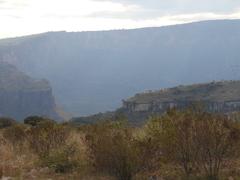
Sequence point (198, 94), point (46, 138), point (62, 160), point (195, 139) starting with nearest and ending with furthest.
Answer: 1. point (195, 139)
2. point (62, 160)
3. point (46, 138)
4. point (198, 94)

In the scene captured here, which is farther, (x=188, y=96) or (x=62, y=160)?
(x=188, y=96)

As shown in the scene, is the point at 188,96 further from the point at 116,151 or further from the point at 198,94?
the point at 116,151

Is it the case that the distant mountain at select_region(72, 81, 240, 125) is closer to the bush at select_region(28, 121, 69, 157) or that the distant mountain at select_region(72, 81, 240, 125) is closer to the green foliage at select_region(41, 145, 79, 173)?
the bush at select_region(28, 121, 69, 157)

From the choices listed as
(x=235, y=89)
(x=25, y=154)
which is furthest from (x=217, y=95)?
(x=25, y=154)

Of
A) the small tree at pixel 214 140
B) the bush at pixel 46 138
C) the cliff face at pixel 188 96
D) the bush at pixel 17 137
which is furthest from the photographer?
the cliff face at pixel 188 96

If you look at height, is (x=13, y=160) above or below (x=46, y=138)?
below

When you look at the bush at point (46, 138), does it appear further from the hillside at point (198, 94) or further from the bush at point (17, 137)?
the hillside at point (198, 94)

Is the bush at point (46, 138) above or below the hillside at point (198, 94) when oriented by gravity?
above

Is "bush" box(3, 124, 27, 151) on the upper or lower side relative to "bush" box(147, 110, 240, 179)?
lower

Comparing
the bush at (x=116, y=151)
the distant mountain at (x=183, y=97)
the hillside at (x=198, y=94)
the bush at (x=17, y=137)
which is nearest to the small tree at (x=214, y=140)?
the bush at (x=116, y=151)

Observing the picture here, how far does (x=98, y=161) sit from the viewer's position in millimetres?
10992

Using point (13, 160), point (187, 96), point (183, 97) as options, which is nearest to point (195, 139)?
point (13, 160)

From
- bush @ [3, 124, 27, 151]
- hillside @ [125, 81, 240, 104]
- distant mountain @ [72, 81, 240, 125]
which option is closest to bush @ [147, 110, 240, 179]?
bush @ [3, 124, 27, 151]

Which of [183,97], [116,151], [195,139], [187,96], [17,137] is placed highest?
[195,139]
